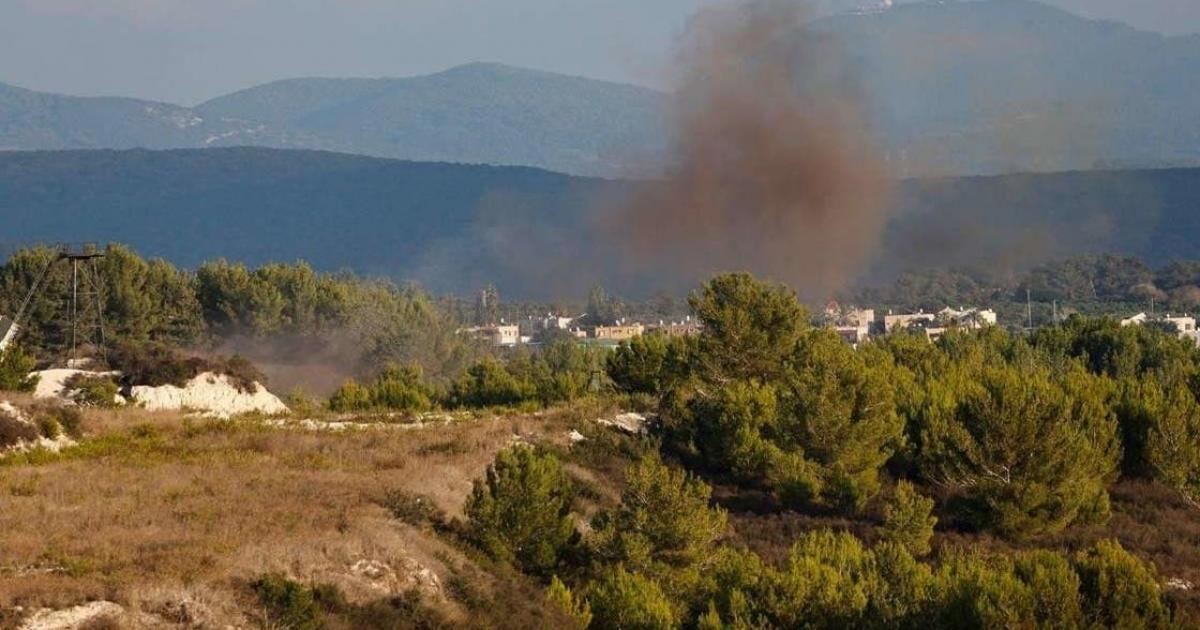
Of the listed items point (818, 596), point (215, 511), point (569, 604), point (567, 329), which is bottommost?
point (567, 329)

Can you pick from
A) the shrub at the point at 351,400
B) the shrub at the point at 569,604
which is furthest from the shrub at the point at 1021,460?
the shrub at the point at 351,400

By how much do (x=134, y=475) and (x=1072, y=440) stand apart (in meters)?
19.2

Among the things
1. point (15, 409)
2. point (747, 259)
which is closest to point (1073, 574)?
point (15, 409)

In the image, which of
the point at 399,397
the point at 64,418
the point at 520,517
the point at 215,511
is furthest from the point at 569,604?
the point at 399,397

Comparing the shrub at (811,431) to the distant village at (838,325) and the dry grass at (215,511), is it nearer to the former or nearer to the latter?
the dry grass at (215,511)

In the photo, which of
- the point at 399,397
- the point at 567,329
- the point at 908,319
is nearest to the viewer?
the point at 399,397

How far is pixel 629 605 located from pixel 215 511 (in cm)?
629

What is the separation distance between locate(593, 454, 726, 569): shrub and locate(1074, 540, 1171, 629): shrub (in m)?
7.43

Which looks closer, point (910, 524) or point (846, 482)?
point (910, 524)

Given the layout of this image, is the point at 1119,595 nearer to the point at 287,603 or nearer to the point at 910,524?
the point at 287,603

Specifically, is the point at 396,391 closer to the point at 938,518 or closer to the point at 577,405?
the point at 577,405

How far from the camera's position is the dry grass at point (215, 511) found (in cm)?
2061

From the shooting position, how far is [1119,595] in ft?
71.5

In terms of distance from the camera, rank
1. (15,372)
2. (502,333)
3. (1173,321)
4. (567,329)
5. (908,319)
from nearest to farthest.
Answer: (15,372) → (1173,321) → (908,319) → (502,333) → (567,329)
